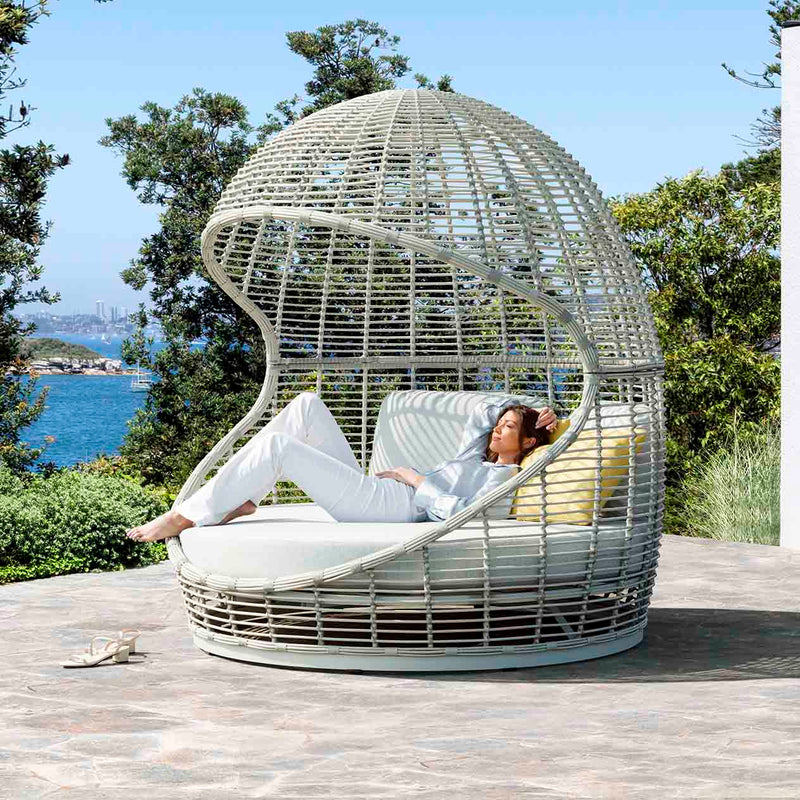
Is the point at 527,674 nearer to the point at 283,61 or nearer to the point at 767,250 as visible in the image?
the point at 767,250

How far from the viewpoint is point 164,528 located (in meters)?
5.23

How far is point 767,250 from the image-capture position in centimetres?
1074

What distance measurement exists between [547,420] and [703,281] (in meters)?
5.71

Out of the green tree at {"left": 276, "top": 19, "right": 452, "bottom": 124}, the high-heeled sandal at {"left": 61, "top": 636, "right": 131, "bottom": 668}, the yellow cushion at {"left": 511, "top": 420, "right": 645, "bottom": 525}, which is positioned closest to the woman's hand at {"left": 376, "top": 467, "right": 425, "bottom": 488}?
the yellow cushion at {"left": 511, "top": 420, "right": 645, "bottom": 525}

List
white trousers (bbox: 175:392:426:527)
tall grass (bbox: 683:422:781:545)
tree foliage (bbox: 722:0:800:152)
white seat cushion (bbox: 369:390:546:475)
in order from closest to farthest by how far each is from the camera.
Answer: white trousers (bbox: 175:392:426:527), white seat cushion (bbox: 369:390:546:475), tall grass (bbox: 683:422:781:545), tree foliage (bbox: 722:0:800:152)

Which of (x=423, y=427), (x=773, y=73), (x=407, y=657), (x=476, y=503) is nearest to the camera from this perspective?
(x=476, y=503)

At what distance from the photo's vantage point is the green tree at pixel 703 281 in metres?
10.5

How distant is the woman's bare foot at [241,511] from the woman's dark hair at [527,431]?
3.25 feet

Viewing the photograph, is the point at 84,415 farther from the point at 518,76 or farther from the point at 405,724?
the point at 405,724

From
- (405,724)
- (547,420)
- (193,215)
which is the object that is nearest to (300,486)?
(547,420)

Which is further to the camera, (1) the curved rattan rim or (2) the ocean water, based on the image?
(2) the ocean water

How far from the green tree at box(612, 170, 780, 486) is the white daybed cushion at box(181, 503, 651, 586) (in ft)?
18.2

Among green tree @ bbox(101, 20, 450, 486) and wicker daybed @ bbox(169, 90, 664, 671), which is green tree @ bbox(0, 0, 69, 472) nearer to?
green tree @ bbox(101, 20, 450, 486)

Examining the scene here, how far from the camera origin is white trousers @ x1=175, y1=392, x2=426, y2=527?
5.11 m
